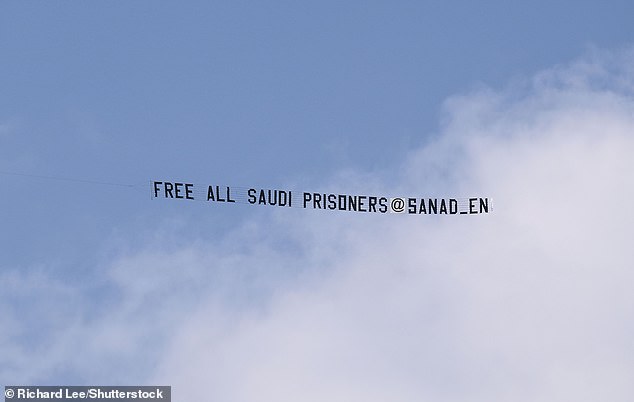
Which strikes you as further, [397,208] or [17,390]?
[397,208]

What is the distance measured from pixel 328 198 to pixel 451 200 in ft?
29.4

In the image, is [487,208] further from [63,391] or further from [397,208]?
[63,391]

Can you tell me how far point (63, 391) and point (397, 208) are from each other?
27.2 metres

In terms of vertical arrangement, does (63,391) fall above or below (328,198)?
below

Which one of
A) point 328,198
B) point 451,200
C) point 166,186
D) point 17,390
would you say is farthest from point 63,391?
point 451,200

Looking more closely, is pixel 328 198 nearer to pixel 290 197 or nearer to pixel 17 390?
pixel 290 197

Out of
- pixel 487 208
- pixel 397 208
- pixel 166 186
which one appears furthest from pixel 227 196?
pixel 487 208

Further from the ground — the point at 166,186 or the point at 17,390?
the point at 166,186

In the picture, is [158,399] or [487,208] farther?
[487,208]

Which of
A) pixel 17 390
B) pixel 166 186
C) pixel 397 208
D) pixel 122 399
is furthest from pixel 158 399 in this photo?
pixel 397 208

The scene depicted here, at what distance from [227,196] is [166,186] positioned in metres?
4.36

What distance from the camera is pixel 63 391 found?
8638 cm

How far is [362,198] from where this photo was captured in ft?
315

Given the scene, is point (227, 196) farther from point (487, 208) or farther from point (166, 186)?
point (487, 208)
